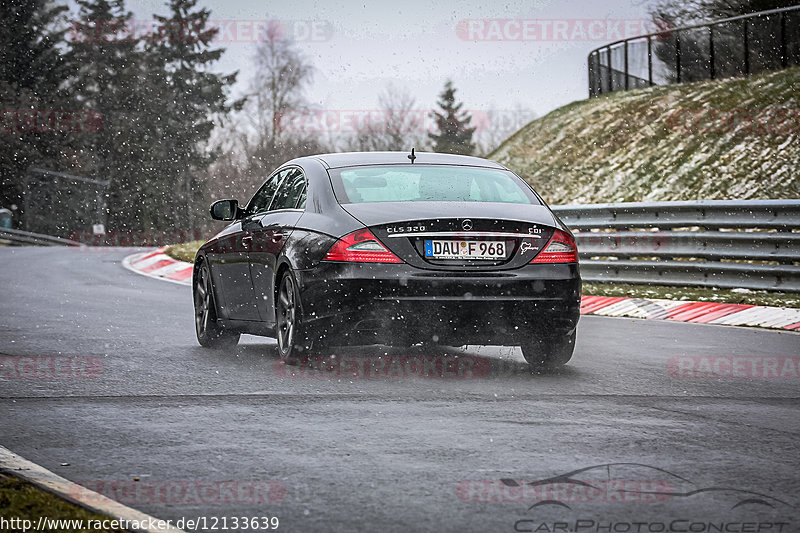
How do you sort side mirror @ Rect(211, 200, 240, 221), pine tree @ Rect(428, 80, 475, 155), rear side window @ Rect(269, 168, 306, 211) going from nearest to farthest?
rear side window @ Rect(269, 168, 306, 211)
side mirror @ Rect(211, 200, 240, 221)
pine tree @ Rect(428, 80, 475, 155)

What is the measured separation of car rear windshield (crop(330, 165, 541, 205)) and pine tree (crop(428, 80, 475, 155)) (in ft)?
252

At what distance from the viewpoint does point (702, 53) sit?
97.7 ft

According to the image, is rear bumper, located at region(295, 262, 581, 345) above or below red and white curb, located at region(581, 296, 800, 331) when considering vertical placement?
above

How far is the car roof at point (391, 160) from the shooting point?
9.03m

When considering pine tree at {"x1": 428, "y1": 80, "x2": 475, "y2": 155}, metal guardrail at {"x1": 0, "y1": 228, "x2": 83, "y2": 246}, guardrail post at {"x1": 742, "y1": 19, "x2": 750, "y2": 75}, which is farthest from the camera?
pine tree at {"x1": 428, "y1": 80, "x2": 475, "y2": 155}

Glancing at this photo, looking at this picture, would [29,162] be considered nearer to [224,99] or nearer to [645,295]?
[224,99]

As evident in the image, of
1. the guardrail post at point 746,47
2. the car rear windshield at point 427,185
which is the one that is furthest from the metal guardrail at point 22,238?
the car rear windshield at point 427,185

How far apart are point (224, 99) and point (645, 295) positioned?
57.6 m

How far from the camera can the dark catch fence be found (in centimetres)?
2714

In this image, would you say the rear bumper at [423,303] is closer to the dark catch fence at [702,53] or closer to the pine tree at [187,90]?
the dark catch fence at [702,53]

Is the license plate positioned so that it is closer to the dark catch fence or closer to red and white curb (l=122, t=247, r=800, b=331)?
red and white curb (l=122, t=247, r=800, b=331)

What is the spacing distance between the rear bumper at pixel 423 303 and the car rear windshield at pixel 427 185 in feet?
2.35

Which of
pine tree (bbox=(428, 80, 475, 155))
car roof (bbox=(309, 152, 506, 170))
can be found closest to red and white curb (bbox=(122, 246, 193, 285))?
car roof (bbox=(309, 152, 506, 170))

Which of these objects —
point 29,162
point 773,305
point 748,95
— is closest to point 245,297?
point 773,305
